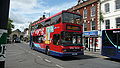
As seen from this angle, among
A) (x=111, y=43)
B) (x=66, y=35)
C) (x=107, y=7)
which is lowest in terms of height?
(x=111, y=43)

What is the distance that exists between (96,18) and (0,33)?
22969 millimetres

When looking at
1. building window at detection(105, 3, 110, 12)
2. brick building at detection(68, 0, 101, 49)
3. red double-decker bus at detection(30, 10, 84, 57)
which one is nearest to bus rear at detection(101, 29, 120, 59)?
red double-decker bus at detection(30, 10, 84, 57)

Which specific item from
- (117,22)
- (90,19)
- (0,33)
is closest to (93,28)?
(90,19)

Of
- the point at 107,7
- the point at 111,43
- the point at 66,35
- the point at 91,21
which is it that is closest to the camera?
the point at 66,35

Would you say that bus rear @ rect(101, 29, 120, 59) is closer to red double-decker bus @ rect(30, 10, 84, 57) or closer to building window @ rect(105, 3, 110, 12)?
red double-decker bus @ rect(30, 10, 84, 57)

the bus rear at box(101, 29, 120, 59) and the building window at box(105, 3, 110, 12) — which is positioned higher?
the building window at box(105, 3, 110, 12)

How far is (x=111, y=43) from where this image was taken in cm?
1080

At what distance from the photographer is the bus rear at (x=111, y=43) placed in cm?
1027

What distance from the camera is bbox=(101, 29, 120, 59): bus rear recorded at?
1027 centimetres

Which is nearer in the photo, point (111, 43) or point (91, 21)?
point (111, 43)

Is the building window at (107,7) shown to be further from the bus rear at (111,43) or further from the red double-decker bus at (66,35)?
the red double-decker bus at (66,35)

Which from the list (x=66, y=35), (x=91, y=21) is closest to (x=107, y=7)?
(x=91, y=21)

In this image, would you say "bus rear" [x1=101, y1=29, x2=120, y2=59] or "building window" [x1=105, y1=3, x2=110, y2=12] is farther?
"building window" [x1=105, y1=3, x2=110, y2=12]

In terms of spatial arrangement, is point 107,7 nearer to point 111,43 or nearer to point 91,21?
point 91,21
